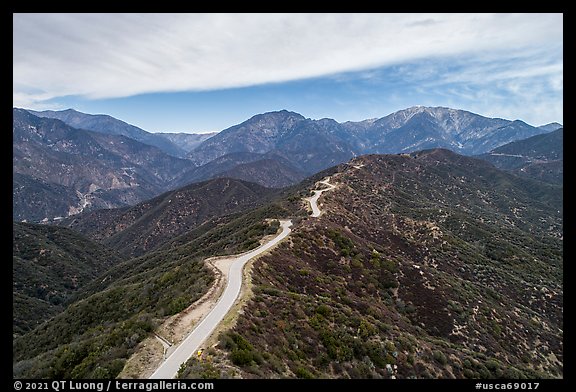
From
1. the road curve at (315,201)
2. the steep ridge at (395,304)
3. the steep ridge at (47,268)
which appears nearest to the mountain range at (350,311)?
the steep ridge at (395,304)

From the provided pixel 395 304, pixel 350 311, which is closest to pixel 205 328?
pixel 350 311

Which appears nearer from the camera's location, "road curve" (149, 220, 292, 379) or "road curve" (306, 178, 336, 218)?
"road curve" (149, 220, 292, 379)

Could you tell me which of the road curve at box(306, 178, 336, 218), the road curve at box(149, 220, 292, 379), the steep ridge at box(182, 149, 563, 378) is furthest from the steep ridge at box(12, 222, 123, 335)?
the steep ridge at box(182, 149, 563, 378)

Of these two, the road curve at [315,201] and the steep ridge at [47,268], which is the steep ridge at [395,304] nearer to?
the road curve at [315,201]

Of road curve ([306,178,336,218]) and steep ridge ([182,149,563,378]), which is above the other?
road curve ([306,178,336,218])

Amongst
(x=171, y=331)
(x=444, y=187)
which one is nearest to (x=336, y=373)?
(x=171, y=331)

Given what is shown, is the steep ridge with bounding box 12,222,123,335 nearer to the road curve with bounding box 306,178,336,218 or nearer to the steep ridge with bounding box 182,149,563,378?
the road curve with bounding box 306,178,336,218

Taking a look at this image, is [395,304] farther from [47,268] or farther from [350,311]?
[47,268]

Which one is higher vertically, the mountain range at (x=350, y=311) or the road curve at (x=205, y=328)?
the road curve at (x=205, y=328)
